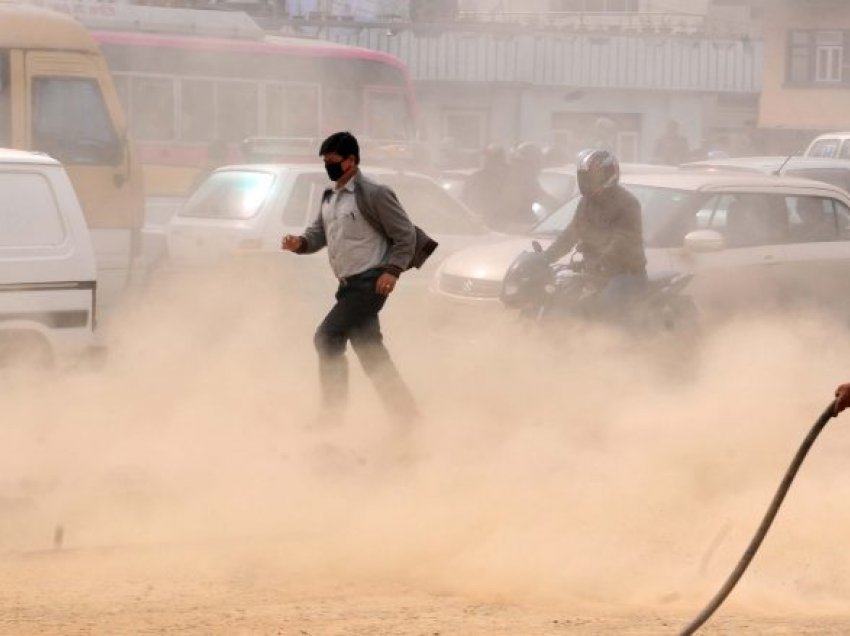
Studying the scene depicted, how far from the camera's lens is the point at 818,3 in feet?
159

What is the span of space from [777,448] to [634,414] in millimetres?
1157

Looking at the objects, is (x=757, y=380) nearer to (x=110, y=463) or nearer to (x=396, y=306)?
(x=396, y=306)

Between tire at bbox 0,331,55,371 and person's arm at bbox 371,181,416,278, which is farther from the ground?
person's arm at bbox 371,181,416,278

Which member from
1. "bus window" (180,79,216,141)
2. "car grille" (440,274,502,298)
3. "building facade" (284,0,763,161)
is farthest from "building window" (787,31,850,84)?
"car grille" (440,274,502,298)

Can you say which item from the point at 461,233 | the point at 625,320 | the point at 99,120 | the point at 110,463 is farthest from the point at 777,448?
the point at 99,120

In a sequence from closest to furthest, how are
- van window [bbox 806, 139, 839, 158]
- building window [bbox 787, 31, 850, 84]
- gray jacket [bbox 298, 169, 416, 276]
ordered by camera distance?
gray jacket [bbox 298, 169, 416, 276] → van window [bbox 806, 139, 839, 158] → building window [bbox 787, 31, 850, 84]

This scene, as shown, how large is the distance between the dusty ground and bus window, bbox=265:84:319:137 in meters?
11.6

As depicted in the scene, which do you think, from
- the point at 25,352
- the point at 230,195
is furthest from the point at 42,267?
the point at 230,195

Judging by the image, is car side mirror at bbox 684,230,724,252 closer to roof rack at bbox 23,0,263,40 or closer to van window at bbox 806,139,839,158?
roof rack at bbox 23,0,263,40

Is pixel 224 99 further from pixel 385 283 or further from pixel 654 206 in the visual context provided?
pixel 385 283

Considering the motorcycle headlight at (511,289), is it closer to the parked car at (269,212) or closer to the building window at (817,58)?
the parked car at (269,212)

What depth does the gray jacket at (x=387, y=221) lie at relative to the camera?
344 inches

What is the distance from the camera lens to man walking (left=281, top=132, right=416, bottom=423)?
8.74m

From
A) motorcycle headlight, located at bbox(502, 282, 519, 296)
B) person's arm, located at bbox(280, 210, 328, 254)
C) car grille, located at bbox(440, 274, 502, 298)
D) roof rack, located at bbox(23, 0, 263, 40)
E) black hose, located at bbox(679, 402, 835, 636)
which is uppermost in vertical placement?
roof rack, located at bbox(23, 0, 263, 40)
